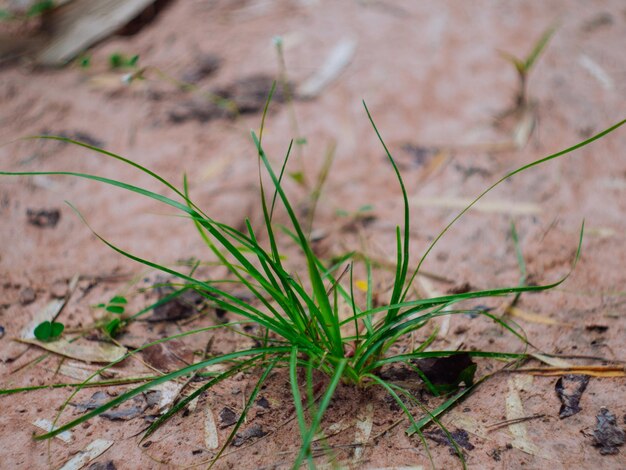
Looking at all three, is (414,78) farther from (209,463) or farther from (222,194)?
(209,463)

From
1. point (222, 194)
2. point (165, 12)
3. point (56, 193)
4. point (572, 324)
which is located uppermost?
point (165, 12)

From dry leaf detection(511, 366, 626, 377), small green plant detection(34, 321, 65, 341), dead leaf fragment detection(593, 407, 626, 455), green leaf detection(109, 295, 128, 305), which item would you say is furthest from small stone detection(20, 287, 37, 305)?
dead leaf fragment detection(593, 407, 626, 455)

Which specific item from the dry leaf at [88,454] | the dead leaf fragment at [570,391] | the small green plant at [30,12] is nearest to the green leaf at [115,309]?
the dry leaf at [88,454]

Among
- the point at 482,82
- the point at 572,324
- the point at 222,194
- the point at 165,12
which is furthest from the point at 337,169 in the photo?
the point at 165,12

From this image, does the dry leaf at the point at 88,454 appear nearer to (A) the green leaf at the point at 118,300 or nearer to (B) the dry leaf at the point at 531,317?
(A) the green leaf at the point at 118,300

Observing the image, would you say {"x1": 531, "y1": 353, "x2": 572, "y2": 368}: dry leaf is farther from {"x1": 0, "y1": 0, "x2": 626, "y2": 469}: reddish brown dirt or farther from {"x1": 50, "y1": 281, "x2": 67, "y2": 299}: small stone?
{"x1": 50, "y1": 281, "x2": 67, "y2": 299}: small stone

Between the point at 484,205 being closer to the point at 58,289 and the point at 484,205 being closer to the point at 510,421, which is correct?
the point at 510,421
